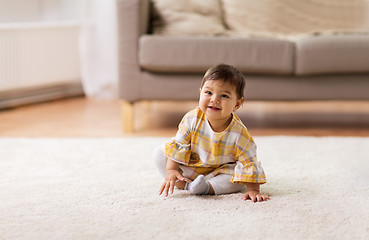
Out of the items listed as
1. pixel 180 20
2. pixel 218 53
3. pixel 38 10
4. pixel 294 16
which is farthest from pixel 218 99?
pixel 38 10

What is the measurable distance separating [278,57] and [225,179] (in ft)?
3.52

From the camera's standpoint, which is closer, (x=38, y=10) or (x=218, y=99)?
(x=218, y=99)

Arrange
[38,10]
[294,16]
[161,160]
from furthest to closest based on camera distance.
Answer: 1. [38,10]
2. [294,16]
3. [161,160]

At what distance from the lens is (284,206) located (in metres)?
1.12

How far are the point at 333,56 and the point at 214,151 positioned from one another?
3.78ft

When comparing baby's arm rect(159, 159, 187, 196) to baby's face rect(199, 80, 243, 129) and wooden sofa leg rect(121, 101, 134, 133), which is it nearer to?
baby's face rect(199, 80, 243, 129)

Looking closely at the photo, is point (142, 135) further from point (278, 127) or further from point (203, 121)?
point (203, 121)

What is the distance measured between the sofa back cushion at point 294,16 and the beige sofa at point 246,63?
51cm

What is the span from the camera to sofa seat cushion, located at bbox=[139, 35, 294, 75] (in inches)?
84.5

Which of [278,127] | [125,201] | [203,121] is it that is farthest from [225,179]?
[278,127]

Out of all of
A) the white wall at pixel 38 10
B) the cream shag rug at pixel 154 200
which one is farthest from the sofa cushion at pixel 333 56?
the white wall at pixel 38 10

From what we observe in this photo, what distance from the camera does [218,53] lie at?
7.07ft

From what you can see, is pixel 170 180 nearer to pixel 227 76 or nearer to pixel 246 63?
pixel 227 76

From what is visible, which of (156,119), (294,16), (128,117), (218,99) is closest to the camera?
(218,99)
